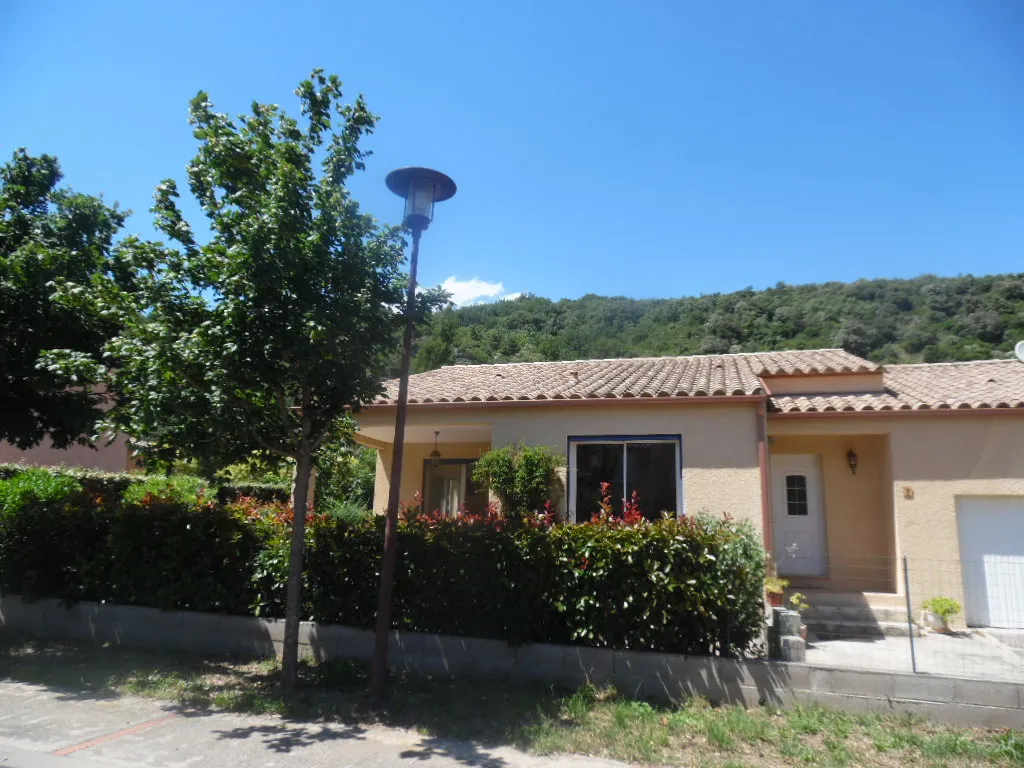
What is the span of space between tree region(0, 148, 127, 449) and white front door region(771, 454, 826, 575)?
10.9 m

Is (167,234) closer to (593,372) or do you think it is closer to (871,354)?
(593,372)

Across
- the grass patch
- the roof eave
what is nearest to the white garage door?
the roof eave

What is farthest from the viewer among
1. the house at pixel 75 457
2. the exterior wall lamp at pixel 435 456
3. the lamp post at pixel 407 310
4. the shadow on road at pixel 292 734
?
the house at pixel 75 457

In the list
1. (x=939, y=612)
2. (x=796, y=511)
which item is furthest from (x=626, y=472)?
(x=939, y=612)

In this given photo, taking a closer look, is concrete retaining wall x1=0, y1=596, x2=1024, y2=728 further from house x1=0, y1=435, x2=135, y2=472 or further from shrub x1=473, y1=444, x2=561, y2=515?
house x1=0, y1=435, x2=135, y2=472

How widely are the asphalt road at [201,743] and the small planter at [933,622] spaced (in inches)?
273

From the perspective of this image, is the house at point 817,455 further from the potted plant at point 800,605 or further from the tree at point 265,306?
the tree at point 265,306

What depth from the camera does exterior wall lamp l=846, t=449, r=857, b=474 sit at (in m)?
11.4

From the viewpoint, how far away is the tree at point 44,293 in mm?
8555

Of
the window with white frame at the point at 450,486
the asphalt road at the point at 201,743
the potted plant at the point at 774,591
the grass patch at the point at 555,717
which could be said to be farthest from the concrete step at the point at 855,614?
the window with white frame at the point at 450,486

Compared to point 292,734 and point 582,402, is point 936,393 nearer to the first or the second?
point 582,402

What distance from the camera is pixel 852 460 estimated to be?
1145 centimetres

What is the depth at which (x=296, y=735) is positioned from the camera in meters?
5.60

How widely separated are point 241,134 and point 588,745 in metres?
6.65
